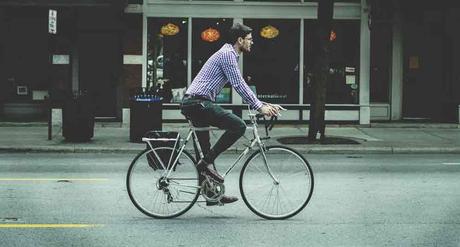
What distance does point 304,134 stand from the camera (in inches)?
746

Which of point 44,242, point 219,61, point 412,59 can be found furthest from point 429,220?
point 412,59

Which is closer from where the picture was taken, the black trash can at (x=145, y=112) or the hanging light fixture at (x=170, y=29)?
the black trash can at (x=145, y=112)

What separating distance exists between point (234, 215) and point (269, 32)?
44.1ft

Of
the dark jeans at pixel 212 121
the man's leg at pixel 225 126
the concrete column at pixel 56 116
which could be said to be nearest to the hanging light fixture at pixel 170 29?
the concrete column at pixel 56 116

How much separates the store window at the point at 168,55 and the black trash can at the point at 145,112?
5010mm

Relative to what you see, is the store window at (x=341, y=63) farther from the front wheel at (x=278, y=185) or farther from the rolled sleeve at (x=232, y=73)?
the rolled sleeve at (x=232, y=73)

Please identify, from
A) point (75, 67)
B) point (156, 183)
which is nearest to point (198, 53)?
point (75, 67)

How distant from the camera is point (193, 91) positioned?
8.10 meters

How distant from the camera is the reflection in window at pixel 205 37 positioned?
69.4 ft

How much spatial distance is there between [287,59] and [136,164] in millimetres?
13679

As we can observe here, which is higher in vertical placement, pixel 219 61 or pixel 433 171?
pixel 219 61

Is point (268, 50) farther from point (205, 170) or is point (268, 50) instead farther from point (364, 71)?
point (205, 170)

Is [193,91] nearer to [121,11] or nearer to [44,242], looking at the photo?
[44,242]

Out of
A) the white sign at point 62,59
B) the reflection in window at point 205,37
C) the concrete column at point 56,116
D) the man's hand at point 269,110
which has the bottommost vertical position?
the concrete column at point 56,116
